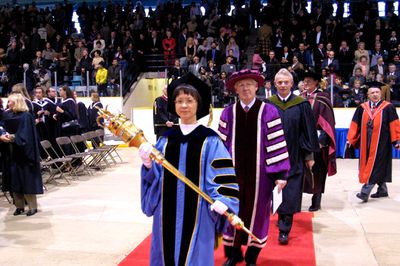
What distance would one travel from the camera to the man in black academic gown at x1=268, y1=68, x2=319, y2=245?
18.2ft

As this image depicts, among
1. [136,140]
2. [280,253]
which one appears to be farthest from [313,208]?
[136,140]

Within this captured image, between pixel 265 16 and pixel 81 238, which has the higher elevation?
pixel 265 16

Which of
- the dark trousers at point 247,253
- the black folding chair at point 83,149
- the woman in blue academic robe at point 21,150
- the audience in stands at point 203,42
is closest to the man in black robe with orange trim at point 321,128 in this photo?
the dark trousers at point 247,253

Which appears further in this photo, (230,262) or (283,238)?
(283,238)

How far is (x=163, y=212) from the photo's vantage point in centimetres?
345

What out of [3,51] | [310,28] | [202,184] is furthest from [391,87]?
[3,51]

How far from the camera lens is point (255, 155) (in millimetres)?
4719

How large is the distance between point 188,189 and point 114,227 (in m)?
3.46

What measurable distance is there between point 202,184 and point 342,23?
14.8 metres

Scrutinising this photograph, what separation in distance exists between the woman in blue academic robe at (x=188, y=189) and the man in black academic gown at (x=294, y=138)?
2223 millimetres

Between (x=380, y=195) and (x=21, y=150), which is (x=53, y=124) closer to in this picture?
(x=21, y=150)

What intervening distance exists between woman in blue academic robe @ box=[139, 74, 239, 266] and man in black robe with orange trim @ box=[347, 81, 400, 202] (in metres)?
5.15

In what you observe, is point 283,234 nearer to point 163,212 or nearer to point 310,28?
point 163,212

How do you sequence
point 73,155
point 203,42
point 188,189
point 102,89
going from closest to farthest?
point 188,189 → point 73,155 → point 102,89 → point 203,42
